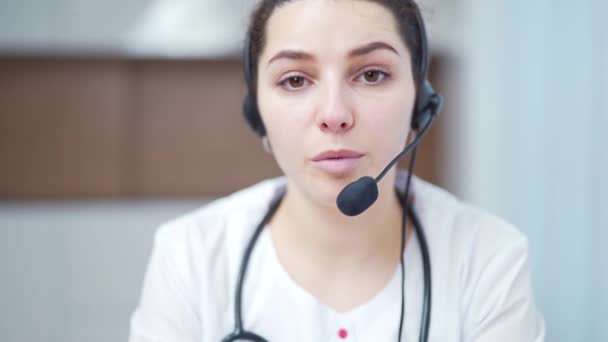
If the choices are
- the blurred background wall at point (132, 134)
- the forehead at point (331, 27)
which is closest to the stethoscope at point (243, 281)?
the forehead at point (331, 27)

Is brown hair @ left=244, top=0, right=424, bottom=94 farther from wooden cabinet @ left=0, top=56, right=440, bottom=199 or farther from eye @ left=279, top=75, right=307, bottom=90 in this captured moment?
wooden cabinet @ left=0, top=56, right=440, bottom=199

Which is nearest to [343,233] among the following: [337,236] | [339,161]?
[337,236]

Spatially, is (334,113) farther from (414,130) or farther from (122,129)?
(122,129)

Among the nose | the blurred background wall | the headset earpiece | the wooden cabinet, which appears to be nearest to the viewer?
the nose

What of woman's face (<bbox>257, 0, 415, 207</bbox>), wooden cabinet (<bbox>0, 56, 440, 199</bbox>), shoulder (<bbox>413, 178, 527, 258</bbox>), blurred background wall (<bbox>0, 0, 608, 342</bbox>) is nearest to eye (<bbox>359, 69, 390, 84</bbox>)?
woman's face (<bbox>257, 0, 415, 207</bbox>)

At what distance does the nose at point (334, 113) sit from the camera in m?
0.65

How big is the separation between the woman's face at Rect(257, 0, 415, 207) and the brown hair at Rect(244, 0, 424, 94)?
2 centimetres

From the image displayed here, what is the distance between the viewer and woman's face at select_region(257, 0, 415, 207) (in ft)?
2.20

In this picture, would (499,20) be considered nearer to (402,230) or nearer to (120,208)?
(402,230)

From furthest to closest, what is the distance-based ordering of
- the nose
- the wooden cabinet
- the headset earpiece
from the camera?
the wooden cabinet
the headset earpiece
the nose

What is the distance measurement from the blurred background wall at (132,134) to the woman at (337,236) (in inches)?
34.0

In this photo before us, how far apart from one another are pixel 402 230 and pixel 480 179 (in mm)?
1121

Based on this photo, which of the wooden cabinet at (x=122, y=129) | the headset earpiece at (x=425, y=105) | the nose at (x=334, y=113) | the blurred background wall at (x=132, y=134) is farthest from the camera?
the wooden cabinet at (x=122, y=129)

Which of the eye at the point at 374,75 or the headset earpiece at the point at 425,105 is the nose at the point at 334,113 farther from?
the headset earpiece at the point at 425,105
